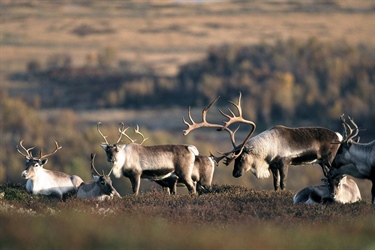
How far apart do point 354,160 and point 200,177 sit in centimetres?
416

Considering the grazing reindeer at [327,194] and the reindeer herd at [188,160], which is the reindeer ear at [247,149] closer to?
the reindeer herd at [188,160]

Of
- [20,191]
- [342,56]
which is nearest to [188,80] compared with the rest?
[342,56]

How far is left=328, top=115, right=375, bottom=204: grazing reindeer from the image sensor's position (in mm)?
19172

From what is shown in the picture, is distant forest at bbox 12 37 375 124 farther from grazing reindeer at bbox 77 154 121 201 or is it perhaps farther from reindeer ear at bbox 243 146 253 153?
grazing reindeer at bbox 77 154 121 201

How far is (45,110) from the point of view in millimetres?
106625

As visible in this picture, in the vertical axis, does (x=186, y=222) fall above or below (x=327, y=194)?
above

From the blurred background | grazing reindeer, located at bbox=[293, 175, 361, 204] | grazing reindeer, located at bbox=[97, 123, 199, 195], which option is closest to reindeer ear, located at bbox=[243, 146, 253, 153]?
grazing reindeer, located at bbox=[97, 123, 199, 195]

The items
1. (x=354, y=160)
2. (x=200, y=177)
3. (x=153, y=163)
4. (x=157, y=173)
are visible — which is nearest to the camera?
(x=354, y=160)

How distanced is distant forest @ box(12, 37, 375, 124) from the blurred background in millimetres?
162

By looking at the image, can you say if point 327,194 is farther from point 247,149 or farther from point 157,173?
point 157,173

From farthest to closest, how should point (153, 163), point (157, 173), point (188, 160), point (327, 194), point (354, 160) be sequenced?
1. point (188, 160)
2. point (157, 173)
3. point (153, 163)
4. point (354, 160)
5. point (327, 194)

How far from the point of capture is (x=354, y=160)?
63.4ft

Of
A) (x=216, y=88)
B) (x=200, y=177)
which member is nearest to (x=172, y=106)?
(x=216, y=88)

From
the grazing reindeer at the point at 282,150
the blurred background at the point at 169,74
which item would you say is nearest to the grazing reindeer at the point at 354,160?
the grazing reindeer at the point at 282,150
